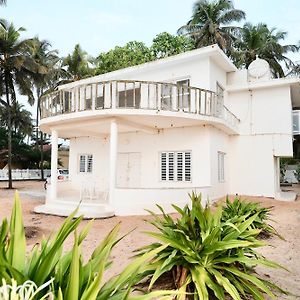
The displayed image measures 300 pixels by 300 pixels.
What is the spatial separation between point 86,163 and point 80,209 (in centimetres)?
666

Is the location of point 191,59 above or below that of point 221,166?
above

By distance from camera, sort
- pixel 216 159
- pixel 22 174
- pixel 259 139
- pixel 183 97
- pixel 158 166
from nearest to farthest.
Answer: pixel 183 97 < pixel 216 159 < pixel 158 166 < pixel 259 139 < pixel 22 174

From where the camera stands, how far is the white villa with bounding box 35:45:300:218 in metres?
12.2

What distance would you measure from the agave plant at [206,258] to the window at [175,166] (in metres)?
10.4

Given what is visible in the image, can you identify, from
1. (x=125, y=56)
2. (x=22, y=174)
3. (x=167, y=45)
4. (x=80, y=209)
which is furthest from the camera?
(x=22, y=174)

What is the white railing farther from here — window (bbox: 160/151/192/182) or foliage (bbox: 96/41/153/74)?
window (bbox: 160/151/192/182)

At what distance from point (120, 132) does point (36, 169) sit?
73.5 feet

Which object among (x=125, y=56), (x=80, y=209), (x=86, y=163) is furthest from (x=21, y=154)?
(x=80, y=209)

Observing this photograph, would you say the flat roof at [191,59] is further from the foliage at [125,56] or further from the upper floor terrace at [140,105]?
the foliage at [125,56]

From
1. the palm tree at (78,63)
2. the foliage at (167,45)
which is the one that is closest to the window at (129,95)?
the foliage at (167,45)

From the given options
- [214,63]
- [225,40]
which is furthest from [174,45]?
[214,63]

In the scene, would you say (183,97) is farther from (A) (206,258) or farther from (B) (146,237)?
(A) (206,258)

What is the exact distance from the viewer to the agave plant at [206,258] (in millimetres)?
3578

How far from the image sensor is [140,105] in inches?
496
